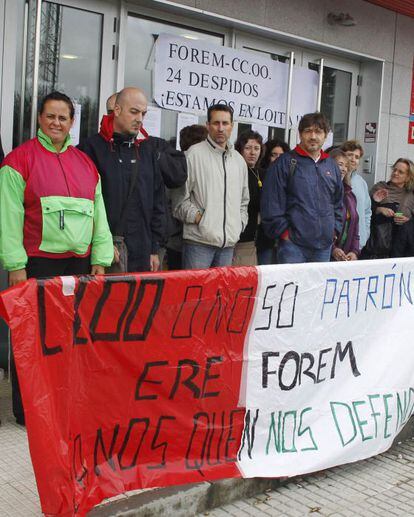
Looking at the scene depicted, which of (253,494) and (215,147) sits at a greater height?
(215,147)

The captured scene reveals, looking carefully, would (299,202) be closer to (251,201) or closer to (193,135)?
(251,201)

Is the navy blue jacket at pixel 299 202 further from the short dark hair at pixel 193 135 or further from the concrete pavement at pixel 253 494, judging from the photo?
the concrete pavement at pixel 253 494

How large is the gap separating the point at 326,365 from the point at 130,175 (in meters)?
1.65

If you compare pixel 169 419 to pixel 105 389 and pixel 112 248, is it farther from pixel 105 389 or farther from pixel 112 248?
pixel 112 248

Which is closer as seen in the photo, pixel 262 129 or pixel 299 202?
pixel 299 202

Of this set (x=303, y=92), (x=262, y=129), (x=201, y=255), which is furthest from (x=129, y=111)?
(x=303, y=92)

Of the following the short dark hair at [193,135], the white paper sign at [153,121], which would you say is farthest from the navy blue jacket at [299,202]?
the white paper sign at [153,121]

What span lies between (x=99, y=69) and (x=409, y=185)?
314 cm

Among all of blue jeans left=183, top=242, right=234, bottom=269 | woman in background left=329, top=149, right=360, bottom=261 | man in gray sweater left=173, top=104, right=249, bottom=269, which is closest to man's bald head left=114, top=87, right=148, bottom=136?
man in gray sweater left=173, top=104, right=249, bottom=269

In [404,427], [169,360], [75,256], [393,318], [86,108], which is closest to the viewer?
[169,360]

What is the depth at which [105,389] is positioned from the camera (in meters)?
3.10

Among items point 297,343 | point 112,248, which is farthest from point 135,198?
point 297,343

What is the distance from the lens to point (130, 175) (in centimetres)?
438

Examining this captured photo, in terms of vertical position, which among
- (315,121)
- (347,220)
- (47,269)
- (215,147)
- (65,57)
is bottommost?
(47,269)
